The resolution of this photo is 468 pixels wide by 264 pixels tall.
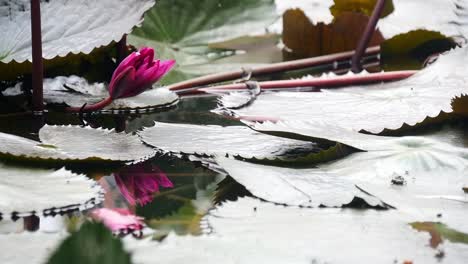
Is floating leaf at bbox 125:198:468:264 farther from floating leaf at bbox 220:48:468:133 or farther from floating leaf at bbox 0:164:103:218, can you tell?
floating leaf at bbox 220:48:468:133

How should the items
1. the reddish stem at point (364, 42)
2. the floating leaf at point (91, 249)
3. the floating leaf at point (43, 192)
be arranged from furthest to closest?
the reddish stem at point (364, 42)
the floating leaf at point (43, 192)
the floating leaf at point (91, 249)

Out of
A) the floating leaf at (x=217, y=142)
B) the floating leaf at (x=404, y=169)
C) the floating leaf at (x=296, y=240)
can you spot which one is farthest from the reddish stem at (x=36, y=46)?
the floating leaf at (x=296, y=240)

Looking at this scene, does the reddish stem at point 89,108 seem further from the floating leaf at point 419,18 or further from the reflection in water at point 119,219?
the floating leaf at point 419,18

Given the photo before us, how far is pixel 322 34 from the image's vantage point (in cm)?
143

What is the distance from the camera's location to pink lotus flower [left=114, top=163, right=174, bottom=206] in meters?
0.70

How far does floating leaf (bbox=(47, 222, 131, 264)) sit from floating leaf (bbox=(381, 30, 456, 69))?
104 cm

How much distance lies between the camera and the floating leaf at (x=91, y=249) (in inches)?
16.5

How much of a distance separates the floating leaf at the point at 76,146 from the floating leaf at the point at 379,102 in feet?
0.69

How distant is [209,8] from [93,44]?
567mm

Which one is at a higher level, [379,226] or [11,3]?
[11,3]

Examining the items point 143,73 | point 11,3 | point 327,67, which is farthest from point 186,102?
point 327,67

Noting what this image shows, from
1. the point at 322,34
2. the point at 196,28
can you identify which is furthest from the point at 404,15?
the point at 196,28

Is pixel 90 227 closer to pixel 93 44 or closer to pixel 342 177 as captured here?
pixel 342 177

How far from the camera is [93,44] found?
0.98m
